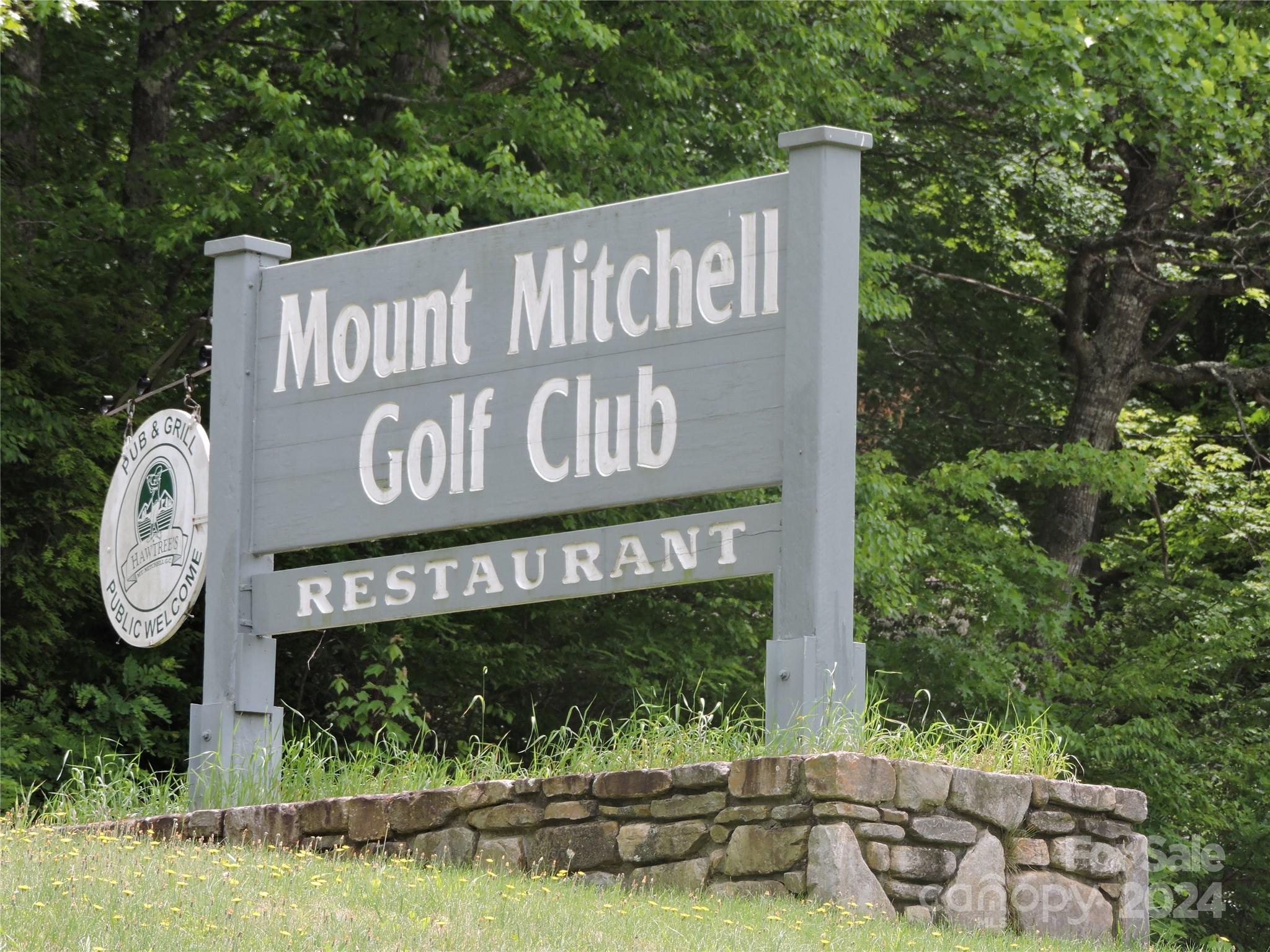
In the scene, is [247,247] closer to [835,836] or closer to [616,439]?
[616,439]

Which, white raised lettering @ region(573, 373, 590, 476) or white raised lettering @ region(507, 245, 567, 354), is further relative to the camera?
white raised lettering @ region(507, 245, 567, 354)

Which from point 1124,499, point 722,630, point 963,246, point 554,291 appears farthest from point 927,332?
point 554,291

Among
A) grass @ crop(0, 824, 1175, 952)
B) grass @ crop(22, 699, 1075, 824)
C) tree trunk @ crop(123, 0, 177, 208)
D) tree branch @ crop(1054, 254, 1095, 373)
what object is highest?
tree trunk @ crop(123, 0, 177, 208)

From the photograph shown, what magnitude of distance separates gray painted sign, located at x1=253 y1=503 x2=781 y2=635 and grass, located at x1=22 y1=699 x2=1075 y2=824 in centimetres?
58

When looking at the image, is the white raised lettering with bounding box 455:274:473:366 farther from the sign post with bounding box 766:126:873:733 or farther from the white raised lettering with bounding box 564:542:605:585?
the sign post with bounding box 766:126:873:733

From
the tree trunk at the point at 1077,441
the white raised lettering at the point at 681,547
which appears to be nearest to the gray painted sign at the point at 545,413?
the white raised lettering at the point at 681,547

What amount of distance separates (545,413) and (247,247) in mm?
1906

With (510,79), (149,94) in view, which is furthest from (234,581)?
(149,94)

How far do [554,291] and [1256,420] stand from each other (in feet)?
47.0

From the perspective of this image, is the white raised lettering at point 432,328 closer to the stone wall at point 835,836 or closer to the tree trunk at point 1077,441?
the stone wall at point 835,836

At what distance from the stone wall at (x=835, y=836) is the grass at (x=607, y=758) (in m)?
0.21

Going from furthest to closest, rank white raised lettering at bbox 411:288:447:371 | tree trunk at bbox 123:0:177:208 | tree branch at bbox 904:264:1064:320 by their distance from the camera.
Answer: tree branch at bbox 904:264:1064:320 < tree trunk at bbox 123:0:177:208 < white raised lettering at bbox 411:288:447:371

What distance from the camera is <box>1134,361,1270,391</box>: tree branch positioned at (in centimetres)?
1823

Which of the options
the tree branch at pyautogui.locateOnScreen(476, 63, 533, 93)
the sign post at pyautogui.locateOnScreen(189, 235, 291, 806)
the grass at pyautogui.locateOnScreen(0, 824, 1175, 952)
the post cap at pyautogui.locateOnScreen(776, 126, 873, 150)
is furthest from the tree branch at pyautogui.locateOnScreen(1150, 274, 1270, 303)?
the grass at pyautogui.locateOnScreen(0, 824, 1175, 952)
